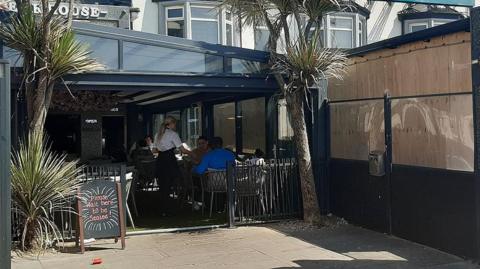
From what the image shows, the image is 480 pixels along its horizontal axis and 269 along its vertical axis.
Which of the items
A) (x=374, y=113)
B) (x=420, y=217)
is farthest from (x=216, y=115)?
(x=420, y=217)

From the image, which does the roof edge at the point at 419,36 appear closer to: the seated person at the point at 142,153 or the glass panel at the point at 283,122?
the glass panel at the point at 283,122

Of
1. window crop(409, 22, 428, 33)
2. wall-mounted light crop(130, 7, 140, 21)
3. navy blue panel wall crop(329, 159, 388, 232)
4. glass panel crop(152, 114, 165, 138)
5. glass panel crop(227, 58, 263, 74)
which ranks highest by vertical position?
window crop(409, 22, 428, 33)

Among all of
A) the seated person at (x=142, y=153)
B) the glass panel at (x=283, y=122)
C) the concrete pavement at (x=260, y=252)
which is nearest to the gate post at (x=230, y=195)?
the concrete pavement at (x=260, y=252)

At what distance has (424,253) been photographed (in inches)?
268

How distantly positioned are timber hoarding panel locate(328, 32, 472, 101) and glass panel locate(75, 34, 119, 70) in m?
3.65

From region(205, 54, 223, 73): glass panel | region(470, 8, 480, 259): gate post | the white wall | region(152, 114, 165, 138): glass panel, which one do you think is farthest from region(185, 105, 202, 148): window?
region(470, 8, 480, 259): gate post

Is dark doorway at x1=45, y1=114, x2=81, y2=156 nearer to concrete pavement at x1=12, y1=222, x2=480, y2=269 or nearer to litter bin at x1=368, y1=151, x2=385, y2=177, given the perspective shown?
concrete pavement at x1=12, y1=222, x2=480, y2=269

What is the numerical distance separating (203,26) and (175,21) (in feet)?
2.53

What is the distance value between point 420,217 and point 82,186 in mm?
4426

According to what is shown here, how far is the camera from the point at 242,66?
8.85m

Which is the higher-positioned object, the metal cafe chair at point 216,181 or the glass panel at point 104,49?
the glass panel at point 104,49

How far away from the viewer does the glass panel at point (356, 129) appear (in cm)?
812

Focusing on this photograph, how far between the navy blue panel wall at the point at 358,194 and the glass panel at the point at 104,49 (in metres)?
3.94

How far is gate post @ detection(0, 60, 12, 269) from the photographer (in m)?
4.68
